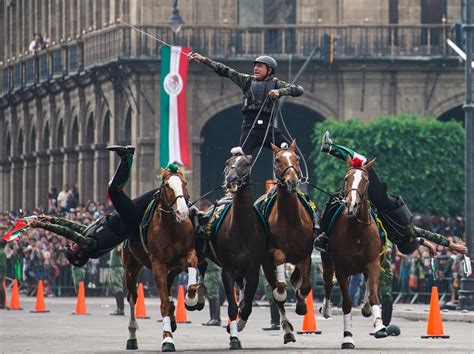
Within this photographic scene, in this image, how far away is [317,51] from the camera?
210ft

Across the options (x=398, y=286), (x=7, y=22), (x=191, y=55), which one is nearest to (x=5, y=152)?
(x=7, y=22)

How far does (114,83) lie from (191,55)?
40.9 m

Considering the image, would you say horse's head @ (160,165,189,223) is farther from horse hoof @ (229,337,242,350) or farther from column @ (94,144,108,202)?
column @ (94,144,108,202)

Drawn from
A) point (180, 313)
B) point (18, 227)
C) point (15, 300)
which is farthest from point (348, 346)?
point (15, 300)

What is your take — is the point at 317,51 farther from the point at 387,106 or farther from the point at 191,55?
the point at 191,55

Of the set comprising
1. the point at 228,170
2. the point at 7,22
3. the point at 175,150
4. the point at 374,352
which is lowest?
the point at 374,352

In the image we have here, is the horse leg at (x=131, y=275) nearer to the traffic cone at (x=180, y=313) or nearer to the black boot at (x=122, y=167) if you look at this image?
the black boot at (x=122, y=167)

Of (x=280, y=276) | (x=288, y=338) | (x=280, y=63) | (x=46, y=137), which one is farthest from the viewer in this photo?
(x=46, y=137)

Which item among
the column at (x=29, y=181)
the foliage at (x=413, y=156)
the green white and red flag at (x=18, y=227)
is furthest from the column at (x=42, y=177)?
the green white and red flag at (x=18, y=227)

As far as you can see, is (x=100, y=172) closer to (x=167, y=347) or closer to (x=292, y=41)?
(x=292, y=41)

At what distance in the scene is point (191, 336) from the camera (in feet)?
103

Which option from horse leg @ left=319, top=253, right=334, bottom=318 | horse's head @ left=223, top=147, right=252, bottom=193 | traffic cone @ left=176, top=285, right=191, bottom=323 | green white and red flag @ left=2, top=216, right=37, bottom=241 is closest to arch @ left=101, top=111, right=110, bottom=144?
traffic cone @ left=176, top=285, right=191, bottom=323

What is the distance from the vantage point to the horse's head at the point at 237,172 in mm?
25766

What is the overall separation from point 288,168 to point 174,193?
1.56 m
